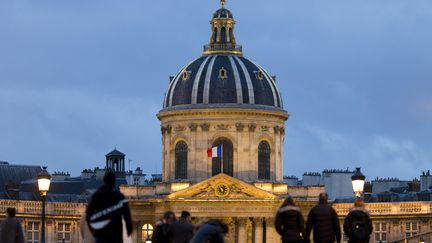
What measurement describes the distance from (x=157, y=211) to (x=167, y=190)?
2087mm

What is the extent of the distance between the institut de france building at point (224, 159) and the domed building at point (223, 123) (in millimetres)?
65

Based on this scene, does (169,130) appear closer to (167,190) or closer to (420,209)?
(167,190)

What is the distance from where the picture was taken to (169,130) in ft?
354

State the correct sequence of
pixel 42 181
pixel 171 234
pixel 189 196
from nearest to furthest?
pixel 171 234
pixel 42 181
pixel 189 196

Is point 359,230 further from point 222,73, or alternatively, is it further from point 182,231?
point 222,73

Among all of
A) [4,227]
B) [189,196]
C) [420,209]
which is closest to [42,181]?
[4,227]

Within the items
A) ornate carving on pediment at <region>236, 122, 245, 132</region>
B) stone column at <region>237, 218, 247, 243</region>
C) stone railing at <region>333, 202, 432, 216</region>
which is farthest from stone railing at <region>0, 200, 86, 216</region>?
stone railing at <region>333, 202, 432, 216</region>

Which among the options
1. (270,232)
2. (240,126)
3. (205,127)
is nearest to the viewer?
(270,232)

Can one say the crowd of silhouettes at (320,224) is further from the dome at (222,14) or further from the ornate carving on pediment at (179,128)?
the dome at (222,14)

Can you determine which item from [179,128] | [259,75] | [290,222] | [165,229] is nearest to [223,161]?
[179,128]

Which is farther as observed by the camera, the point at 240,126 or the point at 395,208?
the point at 240,126

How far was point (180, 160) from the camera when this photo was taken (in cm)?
10762

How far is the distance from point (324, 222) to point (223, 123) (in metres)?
66.6

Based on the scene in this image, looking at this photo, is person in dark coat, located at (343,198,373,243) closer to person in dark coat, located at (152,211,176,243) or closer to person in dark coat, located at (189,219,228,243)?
person in dark coat, located at (152,211,176,243)
